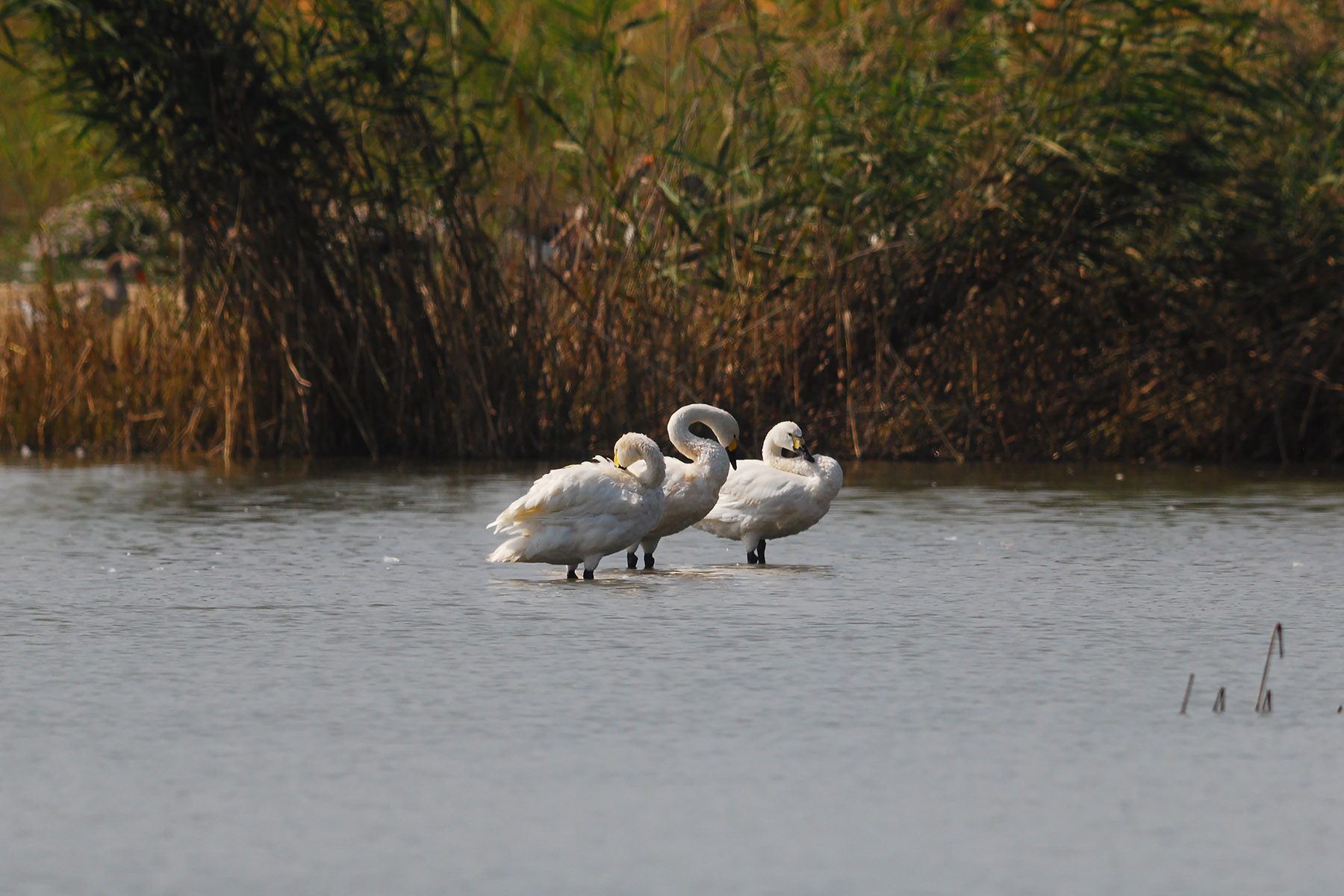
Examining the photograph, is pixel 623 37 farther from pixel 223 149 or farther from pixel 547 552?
pixel 547 552

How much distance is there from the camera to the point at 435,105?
42.1 feet

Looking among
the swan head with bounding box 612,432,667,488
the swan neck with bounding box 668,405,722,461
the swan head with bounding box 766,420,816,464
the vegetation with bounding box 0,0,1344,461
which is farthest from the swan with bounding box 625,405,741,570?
the vegetation with bounding box 0,0,1344,461

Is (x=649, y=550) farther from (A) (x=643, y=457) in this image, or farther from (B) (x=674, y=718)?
(B) (x=674, y=718)

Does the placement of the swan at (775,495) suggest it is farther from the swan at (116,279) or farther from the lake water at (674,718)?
the swan at (116,279)

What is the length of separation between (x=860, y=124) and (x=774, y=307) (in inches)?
48.5

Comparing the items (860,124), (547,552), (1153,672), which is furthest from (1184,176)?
(1153,672)

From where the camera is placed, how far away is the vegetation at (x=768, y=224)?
40.2 ft

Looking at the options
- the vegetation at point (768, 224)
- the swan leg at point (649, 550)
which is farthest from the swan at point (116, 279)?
the swan leg at point (649, 550)

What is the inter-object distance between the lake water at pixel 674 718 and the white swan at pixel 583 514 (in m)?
0.15

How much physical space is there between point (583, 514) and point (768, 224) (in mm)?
6149

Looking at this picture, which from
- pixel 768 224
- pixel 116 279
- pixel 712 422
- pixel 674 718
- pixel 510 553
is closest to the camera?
pixel 674 718

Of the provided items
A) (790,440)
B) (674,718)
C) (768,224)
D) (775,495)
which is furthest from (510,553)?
(768,224)

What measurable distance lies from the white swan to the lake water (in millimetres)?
155

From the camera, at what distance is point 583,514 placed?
6.73m
